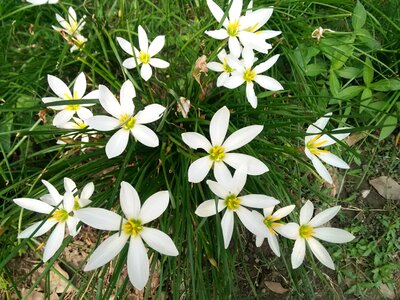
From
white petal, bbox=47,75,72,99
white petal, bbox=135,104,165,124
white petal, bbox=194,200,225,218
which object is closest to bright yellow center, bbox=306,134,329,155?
white petal, bbox=194,200,225,218

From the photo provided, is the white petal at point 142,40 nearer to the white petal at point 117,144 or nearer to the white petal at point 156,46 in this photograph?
the white petal at point 156,46

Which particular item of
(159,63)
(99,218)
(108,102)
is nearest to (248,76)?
(159,63)

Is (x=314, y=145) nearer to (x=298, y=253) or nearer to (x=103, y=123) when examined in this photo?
(x=298, y=253)

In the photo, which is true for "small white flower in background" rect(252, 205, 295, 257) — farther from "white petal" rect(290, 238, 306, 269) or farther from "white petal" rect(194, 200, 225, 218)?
"white petal" rect(194, 200, 225, 218)

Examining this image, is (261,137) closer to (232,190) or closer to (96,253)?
(232,190)

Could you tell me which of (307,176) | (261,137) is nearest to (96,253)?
(261,137)

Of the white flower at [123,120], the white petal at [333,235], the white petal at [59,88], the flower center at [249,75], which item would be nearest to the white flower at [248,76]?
the flower center at [249,75]
